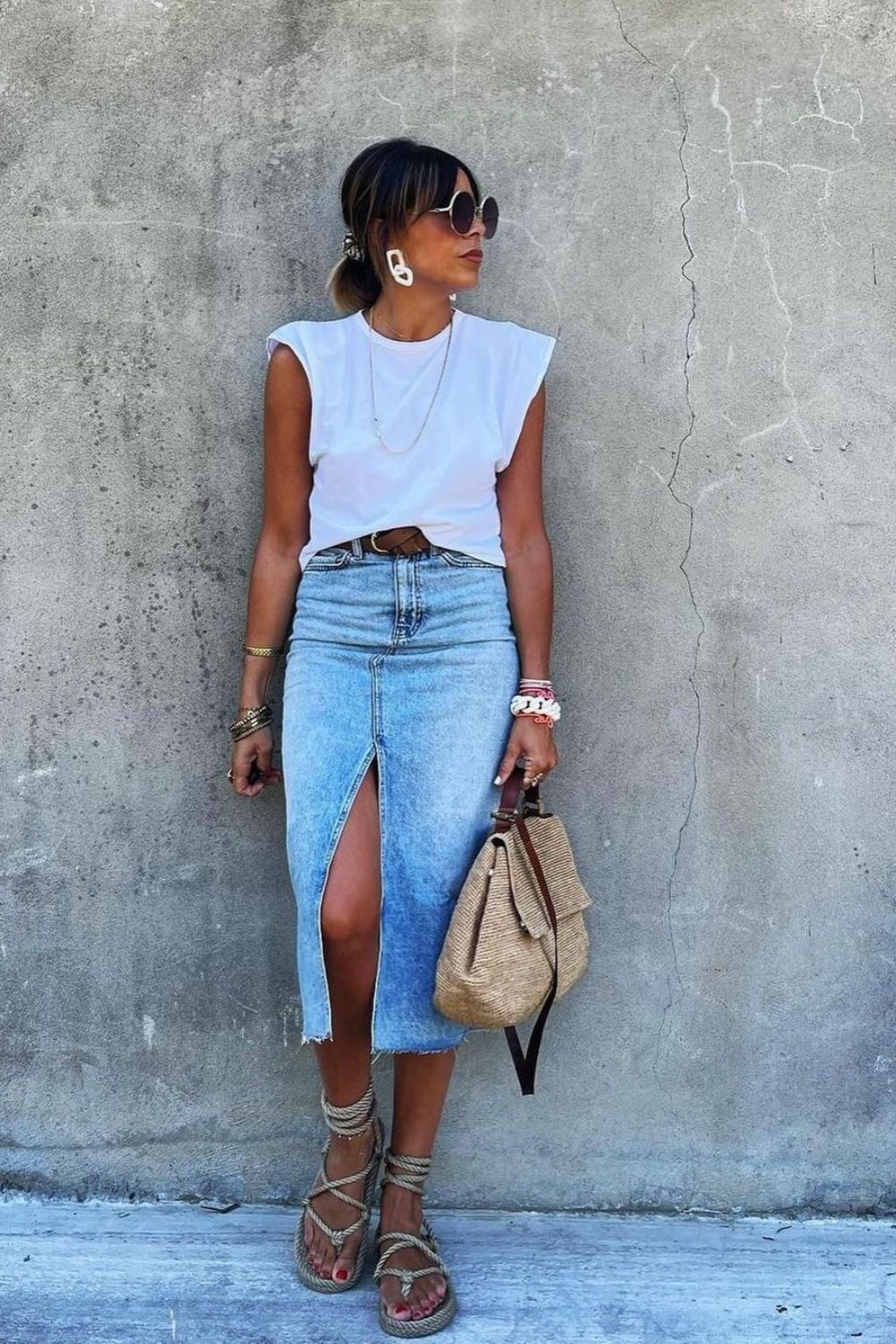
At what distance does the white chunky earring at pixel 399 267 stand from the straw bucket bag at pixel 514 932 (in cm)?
102

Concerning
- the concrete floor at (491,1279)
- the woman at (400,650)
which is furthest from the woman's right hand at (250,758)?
the concrete floor at (491,1279)

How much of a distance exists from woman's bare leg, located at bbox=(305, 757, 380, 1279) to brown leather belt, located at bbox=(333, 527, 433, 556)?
1.46 feet

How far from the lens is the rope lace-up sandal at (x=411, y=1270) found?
2543mm

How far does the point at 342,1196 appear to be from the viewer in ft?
8.91

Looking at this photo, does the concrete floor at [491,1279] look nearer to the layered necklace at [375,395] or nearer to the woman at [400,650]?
the woman at [400,650]

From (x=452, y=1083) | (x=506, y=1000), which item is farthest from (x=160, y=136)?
(x=452, y=1083)

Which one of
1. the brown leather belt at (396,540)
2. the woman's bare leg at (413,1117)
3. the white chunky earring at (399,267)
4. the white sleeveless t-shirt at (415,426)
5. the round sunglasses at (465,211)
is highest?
the round sunglasses at (465,211)

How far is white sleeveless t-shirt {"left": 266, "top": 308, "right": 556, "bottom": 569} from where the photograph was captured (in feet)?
8.79

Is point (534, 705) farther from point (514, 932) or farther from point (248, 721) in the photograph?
point (248, 721)

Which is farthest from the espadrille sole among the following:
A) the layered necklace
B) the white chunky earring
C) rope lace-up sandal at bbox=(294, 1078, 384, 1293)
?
the white chunky earring

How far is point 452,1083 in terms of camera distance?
120 inches

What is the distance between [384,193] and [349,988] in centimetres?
159

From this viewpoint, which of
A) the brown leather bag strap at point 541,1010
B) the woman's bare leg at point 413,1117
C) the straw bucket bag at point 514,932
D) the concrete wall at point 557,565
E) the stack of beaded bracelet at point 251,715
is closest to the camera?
the straw bucket bag at point 514,932

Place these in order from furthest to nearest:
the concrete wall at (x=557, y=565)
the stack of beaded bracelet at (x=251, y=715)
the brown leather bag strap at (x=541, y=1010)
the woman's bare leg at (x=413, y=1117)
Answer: the concrete wall at (x=557, y=565)
the stack of beaded bracelet at (x=251, y=715)
the woman's bare leg at (x=413, y=1117)
the brown leather bag strap at (x=541, y=1010)
